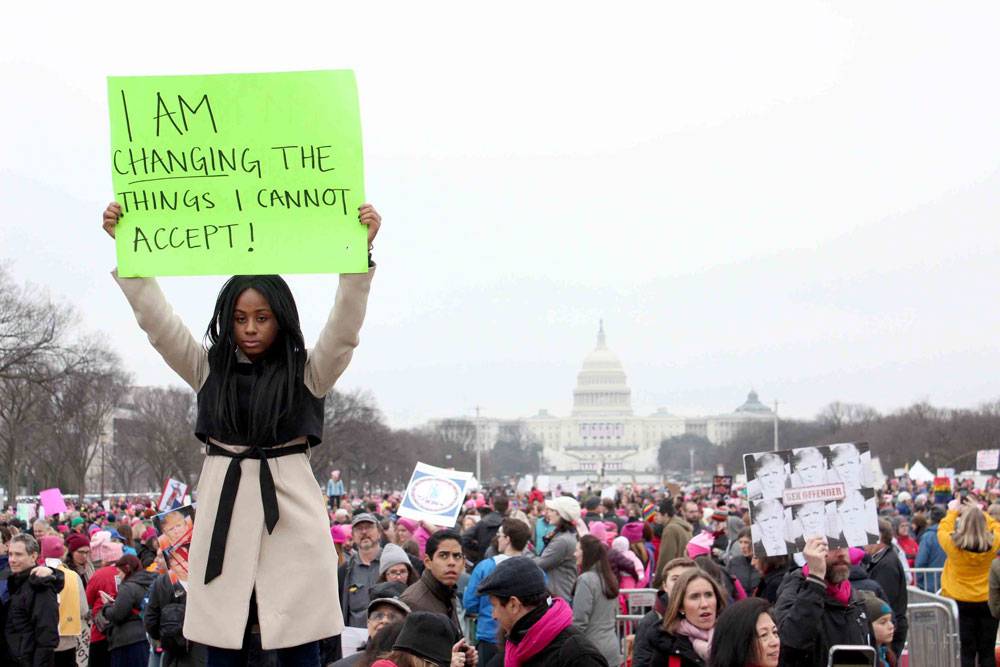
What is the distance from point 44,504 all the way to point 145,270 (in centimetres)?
2449

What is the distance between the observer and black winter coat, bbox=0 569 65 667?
11477mm

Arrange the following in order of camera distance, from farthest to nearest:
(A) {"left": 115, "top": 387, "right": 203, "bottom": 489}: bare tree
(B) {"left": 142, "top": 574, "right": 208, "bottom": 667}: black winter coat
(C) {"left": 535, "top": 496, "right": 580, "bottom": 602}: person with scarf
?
1. (A) {"left": 115, "top": 387, "right": 203, "bottom": 489}: bare tree
2. (C) {"left": 535, "top": 496, "right": 580, "bottom": 602}: person with scarf
3. (B) {"left": 142, "top": 574, "right": 208, "bottom": 667}: black winter coat

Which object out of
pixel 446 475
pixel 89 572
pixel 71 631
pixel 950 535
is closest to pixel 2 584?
pixel 71 631

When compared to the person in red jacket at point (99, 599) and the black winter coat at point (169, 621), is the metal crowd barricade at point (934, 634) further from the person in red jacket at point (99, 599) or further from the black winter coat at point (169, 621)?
the person in red jacket at point (99, 599)

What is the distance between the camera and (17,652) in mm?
11586

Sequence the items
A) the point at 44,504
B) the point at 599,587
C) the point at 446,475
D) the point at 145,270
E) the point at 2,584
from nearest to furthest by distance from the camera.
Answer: the point at 145,270 → the point at 599,587 → the point at 2,584 → the point at 446,475 → the point at 44,504

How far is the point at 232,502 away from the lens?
428cm

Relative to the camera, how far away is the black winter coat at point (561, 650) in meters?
6.48

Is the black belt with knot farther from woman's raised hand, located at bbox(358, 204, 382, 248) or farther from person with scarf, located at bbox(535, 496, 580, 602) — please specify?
person with scarf, located at bbox(535, 496, 580, 602)

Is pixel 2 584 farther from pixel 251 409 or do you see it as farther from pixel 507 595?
pixel 251 409

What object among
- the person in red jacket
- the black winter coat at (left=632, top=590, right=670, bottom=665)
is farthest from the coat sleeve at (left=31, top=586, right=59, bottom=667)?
the black winter coat at (left=632, top=590, right=670, bottom=665)

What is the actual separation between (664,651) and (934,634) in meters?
4.91

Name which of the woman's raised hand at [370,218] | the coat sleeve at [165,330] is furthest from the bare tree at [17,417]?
the woman's raised hand at [370,218]

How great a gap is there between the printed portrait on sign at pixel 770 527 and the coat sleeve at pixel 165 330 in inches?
181
